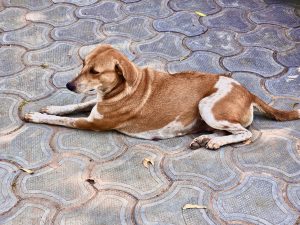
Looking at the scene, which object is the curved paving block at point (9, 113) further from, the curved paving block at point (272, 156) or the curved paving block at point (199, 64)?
the curved paving block at point (272, 156)

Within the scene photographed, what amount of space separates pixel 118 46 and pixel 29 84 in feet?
4.72

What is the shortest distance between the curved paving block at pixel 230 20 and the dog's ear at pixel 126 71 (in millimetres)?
2738

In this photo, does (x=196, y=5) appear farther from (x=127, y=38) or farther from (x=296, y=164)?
(x=296, y=164)

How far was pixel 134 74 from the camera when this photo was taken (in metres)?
4.20

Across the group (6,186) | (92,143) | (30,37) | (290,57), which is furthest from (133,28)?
(6,186)

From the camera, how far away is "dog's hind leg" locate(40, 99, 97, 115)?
464 cm

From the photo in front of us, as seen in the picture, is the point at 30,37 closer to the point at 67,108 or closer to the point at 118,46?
the point at 118,46

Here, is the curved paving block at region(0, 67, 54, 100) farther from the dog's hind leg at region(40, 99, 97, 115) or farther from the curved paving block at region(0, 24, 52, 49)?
the curved paving block at region(0, 24, 52, 49)

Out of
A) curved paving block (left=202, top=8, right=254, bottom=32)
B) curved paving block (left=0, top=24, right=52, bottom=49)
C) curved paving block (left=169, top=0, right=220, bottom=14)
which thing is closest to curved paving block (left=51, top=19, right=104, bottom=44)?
curved paving block (left=0, top=24, right=52, bottom=49)

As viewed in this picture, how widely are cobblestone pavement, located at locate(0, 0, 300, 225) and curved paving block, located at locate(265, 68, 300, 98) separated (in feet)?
0.04

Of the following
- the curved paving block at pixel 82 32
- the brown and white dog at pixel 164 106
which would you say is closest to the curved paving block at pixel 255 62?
the brown and white dog at pixel 164 106

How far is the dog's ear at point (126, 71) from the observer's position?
409 cm

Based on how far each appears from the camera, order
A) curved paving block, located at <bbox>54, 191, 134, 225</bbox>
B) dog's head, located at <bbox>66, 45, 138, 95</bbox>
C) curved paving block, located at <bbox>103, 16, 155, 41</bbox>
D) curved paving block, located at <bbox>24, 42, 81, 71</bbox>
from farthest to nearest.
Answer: curved paving block, located at <bbox>103, 16, 155, 41</bbox>
curved paving block, located at <bbox>24, 42, 81, 71</bbox>
dog's head, located at <bbox>66, 45, 138, 95</bbox>
curved paving block, located at <bbox>54, 191, 134, 225</bbox>

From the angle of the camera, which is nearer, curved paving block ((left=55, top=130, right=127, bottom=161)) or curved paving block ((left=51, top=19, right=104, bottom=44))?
curved paving block ((left=55, top=130, right=127, bottom=161))
